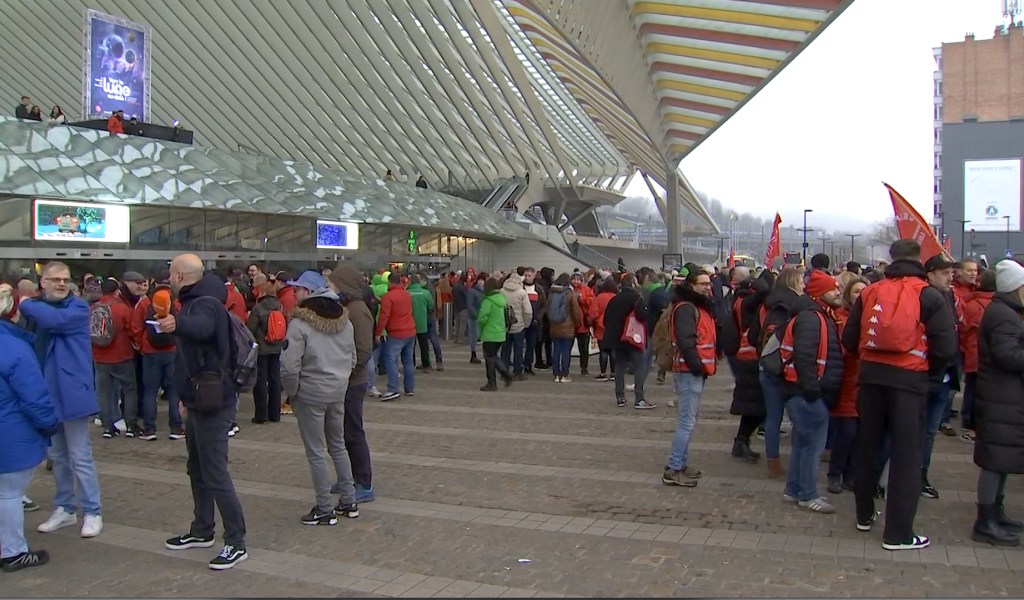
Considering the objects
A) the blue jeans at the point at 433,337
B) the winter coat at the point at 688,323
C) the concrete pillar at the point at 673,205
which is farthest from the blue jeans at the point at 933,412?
the concrete pillar at the point at 673,205

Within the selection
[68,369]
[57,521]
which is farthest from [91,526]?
[68,369]

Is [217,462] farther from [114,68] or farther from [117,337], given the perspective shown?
[114,68]

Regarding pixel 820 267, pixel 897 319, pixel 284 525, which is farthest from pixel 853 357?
pixel 284 525

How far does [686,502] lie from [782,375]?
117 centimetres

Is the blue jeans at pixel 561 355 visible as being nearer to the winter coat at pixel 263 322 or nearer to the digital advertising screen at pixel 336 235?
the winter coat at pixel 263 322

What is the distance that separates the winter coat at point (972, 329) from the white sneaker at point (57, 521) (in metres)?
6.99

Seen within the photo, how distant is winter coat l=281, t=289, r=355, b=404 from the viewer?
5.46m

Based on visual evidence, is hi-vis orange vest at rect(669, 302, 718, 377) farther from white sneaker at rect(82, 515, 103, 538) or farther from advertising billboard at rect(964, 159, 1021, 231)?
advertising billboard at rect(964, 159, 1021, 231)

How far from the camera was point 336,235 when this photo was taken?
25438 mm

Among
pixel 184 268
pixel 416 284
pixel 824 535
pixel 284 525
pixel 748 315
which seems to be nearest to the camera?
pixel 184 268

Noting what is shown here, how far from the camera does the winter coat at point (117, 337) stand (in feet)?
27.5

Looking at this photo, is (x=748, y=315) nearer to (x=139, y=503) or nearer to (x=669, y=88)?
(x=139, y=503)

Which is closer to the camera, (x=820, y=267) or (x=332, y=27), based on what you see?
(x=820, y=267)

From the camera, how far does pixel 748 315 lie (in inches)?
289
